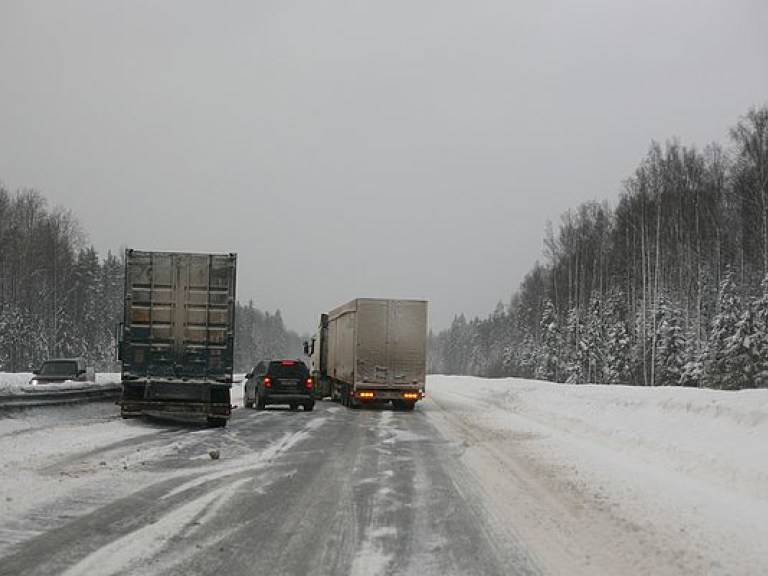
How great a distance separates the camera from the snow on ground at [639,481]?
6625mm

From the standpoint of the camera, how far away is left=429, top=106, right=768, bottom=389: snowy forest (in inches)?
1636

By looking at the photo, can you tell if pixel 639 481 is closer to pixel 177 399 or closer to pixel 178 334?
pixel 177 399

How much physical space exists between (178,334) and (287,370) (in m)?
7.62

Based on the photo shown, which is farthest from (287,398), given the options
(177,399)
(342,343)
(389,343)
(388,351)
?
(177,399)

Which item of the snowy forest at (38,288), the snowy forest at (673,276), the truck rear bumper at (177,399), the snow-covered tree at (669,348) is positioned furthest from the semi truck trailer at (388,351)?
the snowy forest at (38,288)

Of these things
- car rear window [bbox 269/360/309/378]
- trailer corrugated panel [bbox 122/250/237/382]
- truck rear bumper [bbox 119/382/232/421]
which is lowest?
truck rear bumper [bbox 119/382/232/421]

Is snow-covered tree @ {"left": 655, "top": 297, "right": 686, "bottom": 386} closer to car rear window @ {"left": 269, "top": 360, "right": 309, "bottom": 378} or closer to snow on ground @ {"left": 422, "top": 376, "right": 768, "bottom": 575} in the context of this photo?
snow on ground @ {"left": 422, "top": 376, "right": 768, "bottom": 575}

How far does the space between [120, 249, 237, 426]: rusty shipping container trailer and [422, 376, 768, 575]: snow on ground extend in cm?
590

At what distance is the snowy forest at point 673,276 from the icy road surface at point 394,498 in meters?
28.1

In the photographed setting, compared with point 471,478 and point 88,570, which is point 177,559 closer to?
point 88,570

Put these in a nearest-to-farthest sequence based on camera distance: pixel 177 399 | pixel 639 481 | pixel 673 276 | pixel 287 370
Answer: pixel 639 481, pixel 177 399, pixel 287 370, pixel 673 276

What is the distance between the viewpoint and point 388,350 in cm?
2747

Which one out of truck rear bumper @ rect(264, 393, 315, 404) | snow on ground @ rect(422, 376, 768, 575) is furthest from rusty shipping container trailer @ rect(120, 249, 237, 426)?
truck rear bumper @ rect(264, 393, 315, 404)

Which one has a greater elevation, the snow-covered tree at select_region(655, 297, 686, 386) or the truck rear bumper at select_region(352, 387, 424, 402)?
the snow-covered tree at select_region(655, 297, 686, 386)
